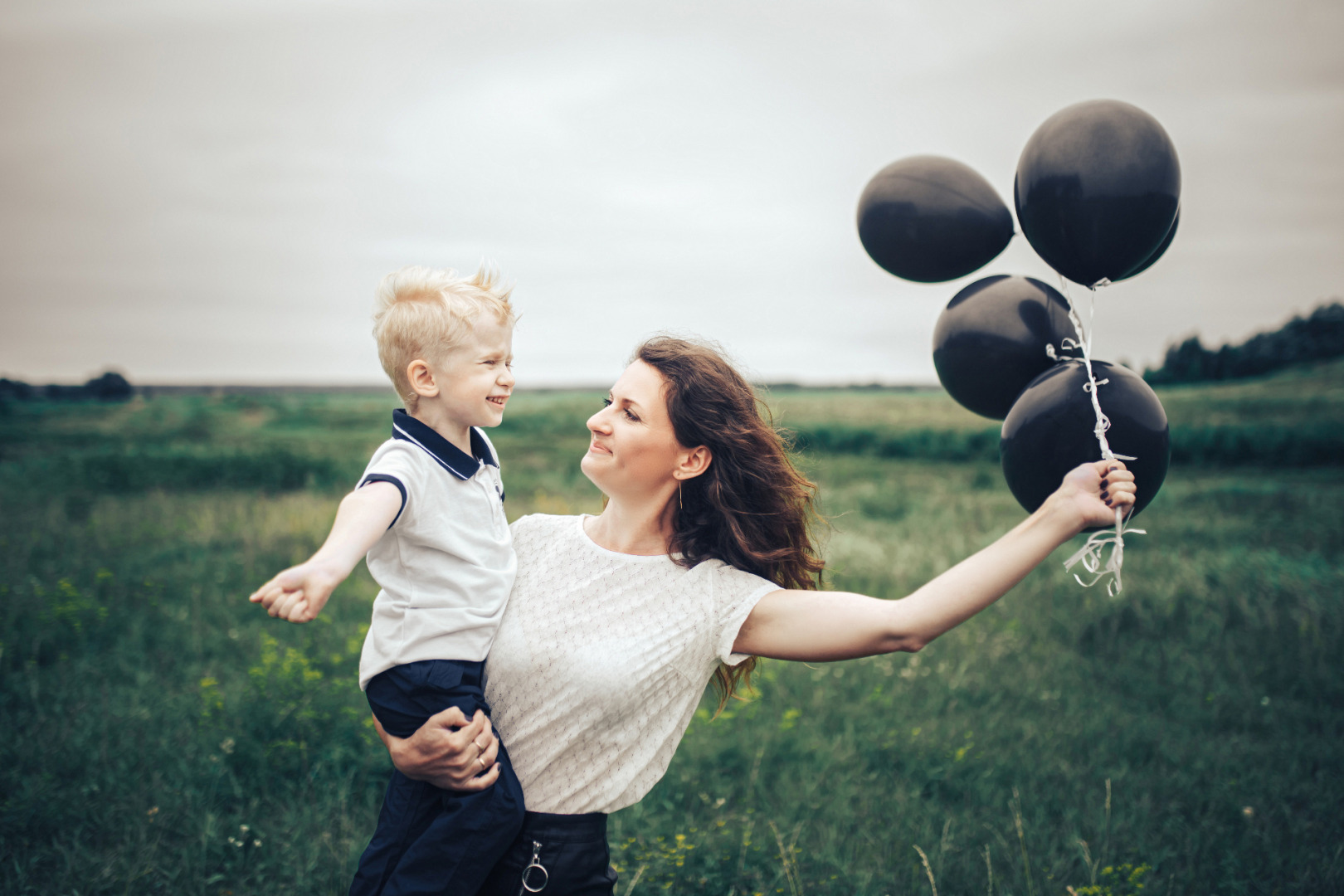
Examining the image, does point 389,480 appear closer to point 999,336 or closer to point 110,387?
point 999,336

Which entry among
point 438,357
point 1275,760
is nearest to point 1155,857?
point 1275,760

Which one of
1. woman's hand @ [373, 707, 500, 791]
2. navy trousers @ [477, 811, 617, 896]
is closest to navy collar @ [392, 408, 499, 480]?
woman's hand @ [373, 707, 500, 791]

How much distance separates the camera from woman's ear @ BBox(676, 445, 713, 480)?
82.8 inches

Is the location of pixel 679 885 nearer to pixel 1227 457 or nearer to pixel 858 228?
pixel 858 228

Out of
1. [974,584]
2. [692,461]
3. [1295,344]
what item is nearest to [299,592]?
[692,461]

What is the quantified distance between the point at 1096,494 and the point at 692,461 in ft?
3.24

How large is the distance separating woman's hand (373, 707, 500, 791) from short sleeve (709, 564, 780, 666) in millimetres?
588

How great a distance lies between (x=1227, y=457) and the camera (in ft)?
67.2

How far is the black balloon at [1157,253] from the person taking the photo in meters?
1.96

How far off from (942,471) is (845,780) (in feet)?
58.6

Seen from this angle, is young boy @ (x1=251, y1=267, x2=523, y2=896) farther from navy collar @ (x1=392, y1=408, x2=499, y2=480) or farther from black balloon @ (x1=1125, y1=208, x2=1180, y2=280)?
black balloon @ (x1=1125, y1=208, x2=1180, y2=280)

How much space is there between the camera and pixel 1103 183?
175 cm

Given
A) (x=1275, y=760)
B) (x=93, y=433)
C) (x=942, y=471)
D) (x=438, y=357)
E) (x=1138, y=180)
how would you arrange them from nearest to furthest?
(x=1138, y=180)
(x=438, y=357)
(x=1275, y=760)
(x=942, y=471)
(x=93, y=433)

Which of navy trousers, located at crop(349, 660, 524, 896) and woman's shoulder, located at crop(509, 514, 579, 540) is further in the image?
woman's shoulder, located at crop(509, 514, 579, 540)
